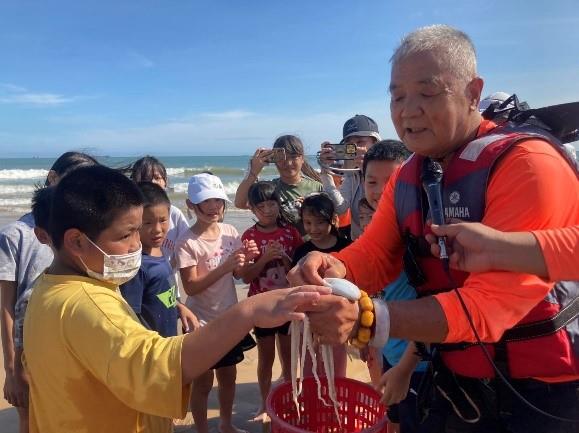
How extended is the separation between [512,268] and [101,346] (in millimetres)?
1405

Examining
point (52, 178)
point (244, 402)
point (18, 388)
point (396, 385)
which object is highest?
point (52, 178)

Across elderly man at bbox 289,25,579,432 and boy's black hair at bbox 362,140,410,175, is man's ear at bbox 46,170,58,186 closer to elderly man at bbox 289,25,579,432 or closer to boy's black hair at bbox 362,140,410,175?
elderly man at bbox 289,25,579,432

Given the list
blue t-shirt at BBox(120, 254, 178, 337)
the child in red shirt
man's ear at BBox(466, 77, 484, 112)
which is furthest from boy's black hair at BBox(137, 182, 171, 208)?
man's ear at BBox(466, 77, 484, 112)

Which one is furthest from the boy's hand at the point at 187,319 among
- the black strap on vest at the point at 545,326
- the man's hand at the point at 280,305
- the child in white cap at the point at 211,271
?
the black strap on vest at the point at 545,326

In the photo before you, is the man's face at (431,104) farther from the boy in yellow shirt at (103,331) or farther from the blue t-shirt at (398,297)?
the blue t-shirt at (398,297)

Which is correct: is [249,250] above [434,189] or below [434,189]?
below

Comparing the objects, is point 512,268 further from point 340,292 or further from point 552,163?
point 340,292

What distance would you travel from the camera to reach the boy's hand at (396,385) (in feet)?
7.45

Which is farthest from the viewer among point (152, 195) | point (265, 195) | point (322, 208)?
point (265, 195)

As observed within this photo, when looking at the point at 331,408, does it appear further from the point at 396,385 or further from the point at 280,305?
the point at 280,305

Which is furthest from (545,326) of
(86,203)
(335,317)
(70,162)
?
(70,162)

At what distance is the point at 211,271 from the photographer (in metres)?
3.78

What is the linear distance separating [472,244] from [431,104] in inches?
25.0

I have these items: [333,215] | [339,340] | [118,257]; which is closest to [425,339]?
[339,340]
